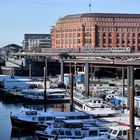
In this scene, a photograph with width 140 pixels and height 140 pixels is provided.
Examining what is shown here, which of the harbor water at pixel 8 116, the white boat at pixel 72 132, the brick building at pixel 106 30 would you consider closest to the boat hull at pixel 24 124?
the harbor water at pixel 8 116

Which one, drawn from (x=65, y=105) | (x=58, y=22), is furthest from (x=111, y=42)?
(x=65, y=105)

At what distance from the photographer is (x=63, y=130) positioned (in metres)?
43.2

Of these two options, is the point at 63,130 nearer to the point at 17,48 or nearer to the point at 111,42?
the point at 111,42

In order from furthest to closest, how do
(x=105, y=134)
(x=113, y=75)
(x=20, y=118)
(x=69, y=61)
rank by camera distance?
(x=113, y=75) → (x=69, y=61) → (x=20, y=118) → (x=105, y=134)

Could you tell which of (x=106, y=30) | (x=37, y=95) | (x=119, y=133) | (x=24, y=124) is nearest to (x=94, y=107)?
(x=24, y=124)

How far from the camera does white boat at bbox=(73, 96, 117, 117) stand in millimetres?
53750

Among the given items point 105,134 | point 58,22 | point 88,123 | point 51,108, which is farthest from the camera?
point 58,22

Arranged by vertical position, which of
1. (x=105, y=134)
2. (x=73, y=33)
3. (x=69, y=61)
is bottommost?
(x=105, y=134)

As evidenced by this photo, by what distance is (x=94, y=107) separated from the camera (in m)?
60.3

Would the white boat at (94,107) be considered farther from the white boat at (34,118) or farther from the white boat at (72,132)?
the white boat at (72,132)

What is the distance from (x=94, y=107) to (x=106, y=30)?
10667 centimetres

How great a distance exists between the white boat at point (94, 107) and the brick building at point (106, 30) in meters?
95.4

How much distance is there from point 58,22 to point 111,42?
26.4 meters

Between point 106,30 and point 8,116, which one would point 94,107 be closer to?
point 8,116
